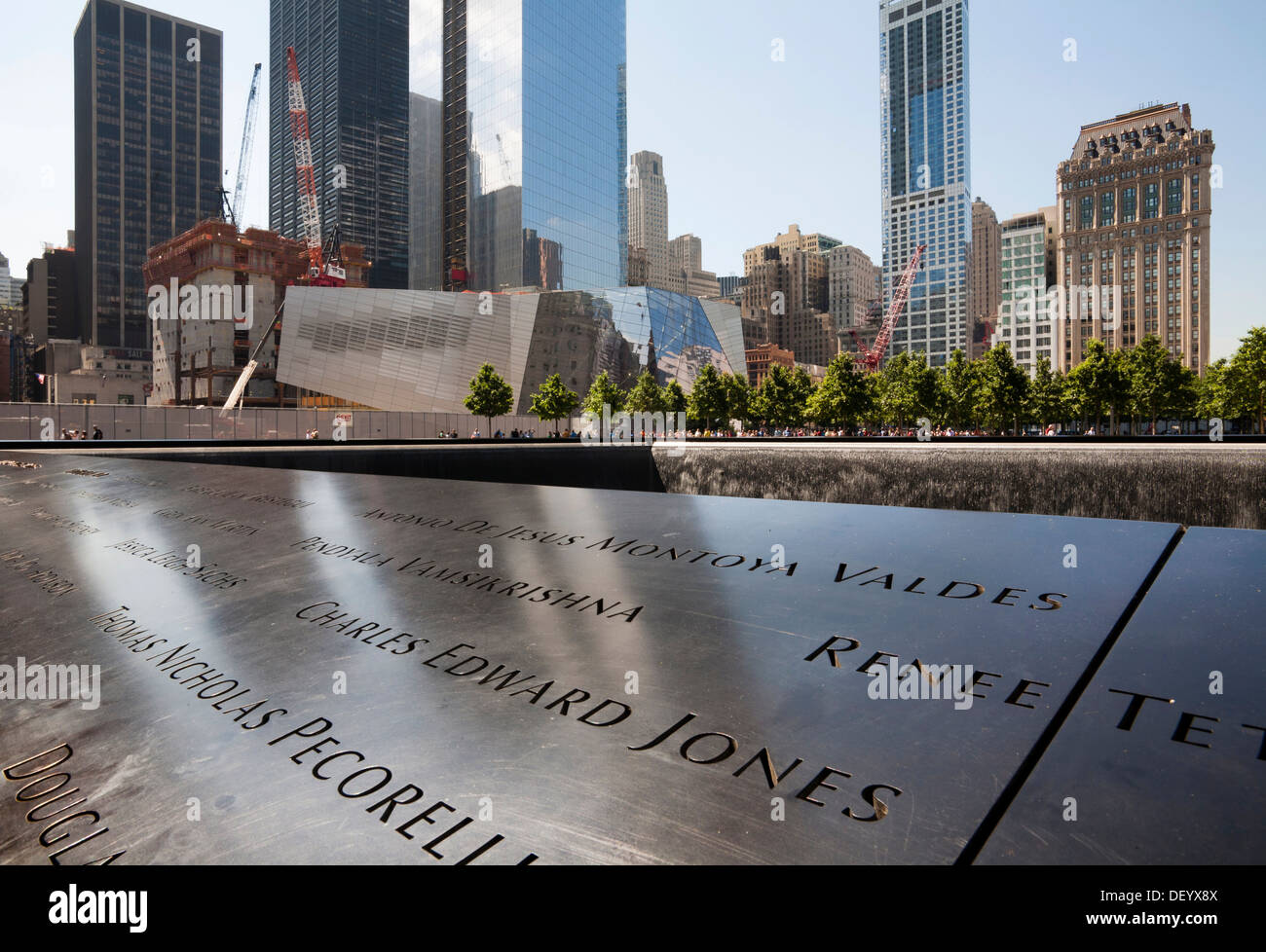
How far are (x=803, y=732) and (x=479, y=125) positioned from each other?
506 ft

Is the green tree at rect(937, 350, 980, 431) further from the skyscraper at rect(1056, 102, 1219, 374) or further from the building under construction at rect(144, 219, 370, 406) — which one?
the skyscraper at rect(1056, 102, 1219, 374)

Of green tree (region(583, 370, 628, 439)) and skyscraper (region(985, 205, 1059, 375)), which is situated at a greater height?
skyscraper (region(985, 205, 1059, 375))

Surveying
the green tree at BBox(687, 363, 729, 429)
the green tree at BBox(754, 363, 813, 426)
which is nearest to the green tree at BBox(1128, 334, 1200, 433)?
the green tree at BBox(754, 363, 813, 426)

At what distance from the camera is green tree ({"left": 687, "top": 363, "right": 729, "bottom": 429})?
253 ft

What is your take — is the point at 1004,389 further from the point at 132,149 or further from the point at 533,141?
the point at 132,149

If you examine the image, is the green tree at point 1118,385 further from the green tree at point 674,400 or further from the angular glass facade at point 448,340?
the angular glass facade at point 448,340

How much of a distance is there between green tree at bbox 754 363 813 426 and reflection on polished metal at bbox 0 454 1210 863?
7142 centimetres

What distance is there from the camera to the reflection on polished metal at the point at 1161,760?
1.99 meters

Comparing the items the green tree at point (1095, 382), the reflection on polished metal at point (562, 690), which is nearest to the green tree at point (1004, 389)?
the green tree at point (1095, 382)

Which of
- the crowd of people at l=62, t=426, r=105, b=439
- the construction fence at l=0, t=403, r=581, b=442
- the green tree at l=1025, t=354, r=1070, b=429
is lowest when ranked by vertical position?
the crowd of people at l=62, t=426, r=105, b=439

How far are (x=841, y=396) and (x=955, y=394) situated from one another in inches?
420

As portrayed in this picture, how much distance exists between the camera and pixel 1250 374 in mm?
53469

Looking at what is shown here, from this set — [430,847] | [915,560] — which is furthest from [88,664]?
[915,560]
